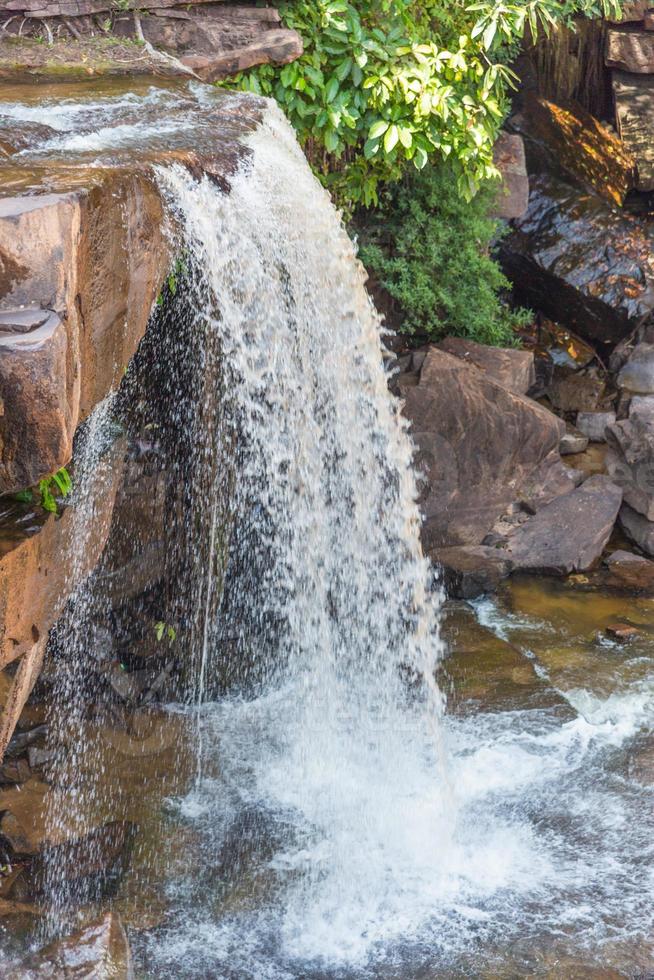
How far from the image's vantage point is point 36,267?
3174 millimetres

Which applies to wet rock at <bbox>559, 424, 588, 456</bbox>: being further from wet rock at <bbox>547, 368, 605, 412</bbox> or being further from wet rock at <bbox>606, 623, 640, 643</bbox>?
wet rock at <bbox>606, 623, 640, 643</bbox>

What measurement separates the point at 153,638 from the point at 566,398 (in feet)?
14.9

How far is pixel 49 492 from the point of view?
409cm

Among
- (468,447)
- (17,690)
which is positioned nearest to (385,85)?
(468,447)

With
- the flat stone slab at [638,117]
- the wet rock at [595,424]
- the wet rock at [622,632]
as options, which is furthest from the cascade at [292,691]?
the flat stone slab at [638,117]

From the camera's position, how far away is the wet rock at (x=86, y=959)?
12.0 ft

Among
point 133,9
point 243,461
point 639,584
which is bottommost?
point 639,584

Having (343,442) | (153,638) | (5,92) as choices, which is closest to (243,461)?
(343,442)

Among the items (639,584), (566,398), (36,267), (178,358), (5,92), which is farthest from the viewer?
(566,398)

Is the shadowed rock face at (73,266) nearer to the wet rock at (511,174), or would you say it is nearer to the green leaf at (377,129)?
the green leaf at (377,129)

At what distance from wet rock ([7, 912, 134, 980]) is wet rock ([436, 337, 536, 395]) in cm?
489

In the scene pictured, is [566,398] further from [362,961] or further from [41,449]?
[41,449]

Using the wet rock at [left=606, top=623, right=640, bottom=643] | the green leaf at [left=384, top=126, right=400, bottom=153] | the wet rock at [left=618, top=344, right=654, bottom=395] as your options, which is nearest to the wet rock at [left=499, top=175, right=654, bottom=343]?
the wet rock at [left=618, top=344, right=654, bottom=395]

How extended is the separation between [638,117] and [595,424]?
3627 mm
